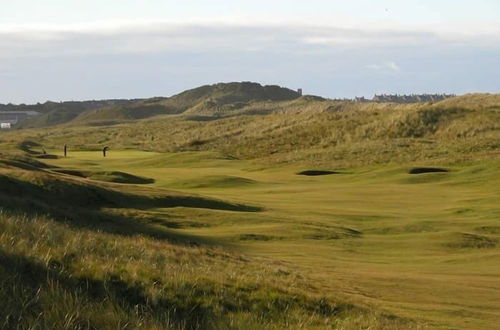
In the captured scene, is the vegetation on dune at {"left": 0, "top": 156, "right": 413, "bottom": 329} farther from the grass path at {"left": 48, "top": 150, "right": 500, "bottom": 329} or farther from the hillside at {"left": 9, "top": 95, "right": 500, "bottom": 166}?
the hillside at {"left": 9, "top": 95, "right": 500, "bottom": 166}

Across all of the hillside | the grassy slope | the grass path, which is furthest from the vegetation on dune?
the hillside

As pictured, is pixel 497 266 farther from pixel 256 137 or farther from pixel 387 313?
pixel 256 137

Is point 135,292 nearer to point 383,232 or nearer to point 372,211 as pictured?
point 383,232

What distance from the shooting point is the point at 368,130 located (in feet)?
293

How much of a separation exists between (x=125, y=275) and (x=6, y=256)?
1.62 metres

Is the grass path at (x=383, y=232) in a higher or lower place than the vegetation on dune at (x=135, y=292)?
lower

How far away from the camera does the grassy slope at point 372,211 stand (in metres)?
17.4

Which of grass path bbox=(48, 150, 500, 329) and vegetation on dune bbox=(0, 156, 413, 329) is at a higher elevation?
vegetation on dune bbox=(0, 156, 413, 329)

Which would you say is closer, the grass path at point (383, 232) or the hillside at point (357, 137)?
the grass path at point (383, 232)

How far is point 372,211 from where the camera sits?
116ft

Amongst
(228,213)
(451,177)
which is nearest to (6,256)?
(228,213)

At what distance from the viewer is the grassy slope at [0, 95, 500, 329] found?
17.4 metres

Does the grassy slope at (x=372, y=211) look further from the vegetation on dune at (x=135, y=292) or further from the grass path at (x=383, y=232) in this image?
the vegetation on dune at (x=135, y=292)

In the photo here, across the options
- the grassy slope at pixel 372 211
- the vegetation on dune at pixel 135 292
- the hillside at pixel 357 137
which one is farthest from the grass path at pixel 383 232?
the hillside at pixel 357 137
